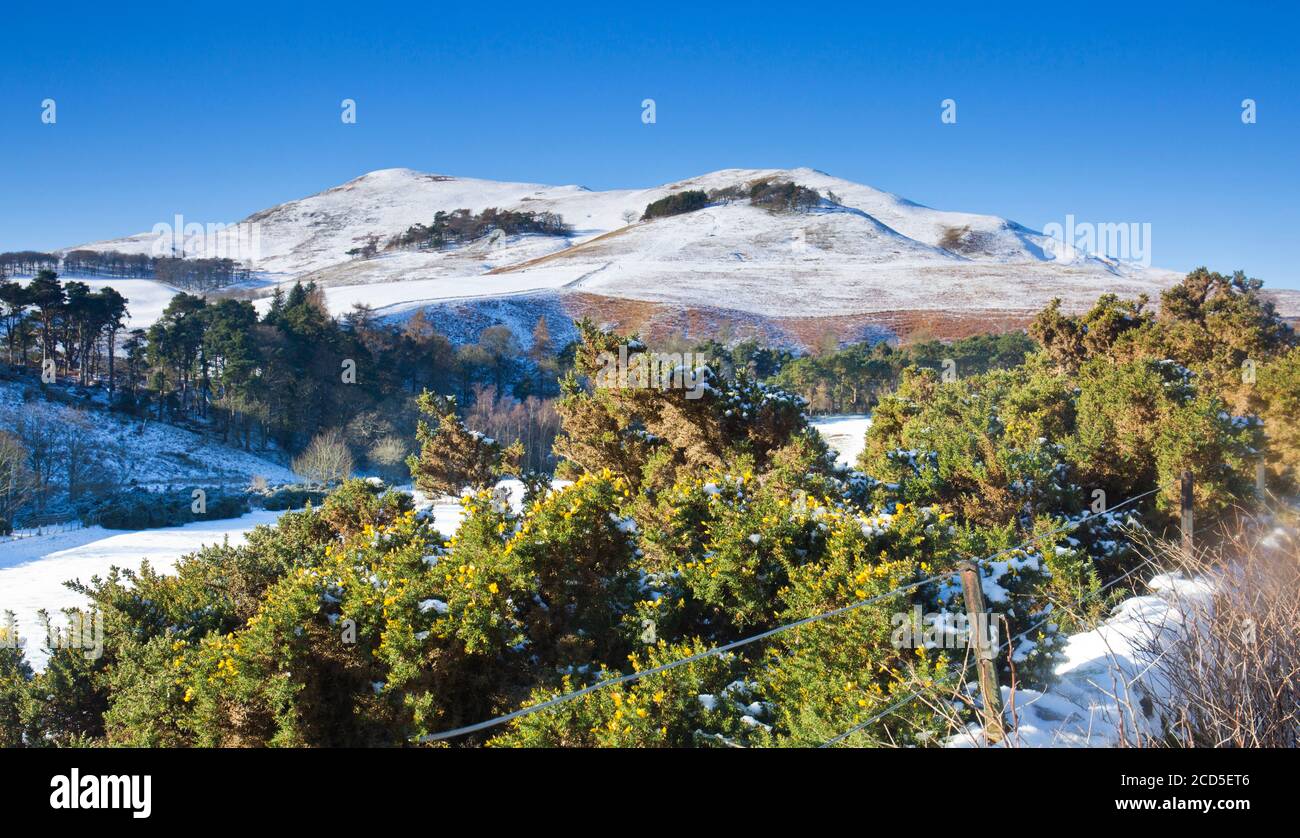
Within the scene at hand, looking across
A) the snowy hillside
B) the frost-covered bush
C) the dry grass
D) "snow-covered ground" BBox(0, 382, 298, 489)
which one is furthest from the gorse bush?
the snowy hillside

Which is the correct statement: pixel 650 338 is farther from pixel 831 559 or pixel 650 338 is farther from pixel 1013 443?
pixel 831 559

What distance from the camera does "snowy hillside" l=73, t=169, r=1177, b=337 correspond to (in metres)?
71.4

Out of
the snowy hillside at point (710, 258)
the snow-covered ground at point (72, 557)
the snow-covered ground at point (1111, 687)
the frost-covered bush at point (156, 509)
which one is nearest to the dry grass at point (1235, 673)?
the snow-covered ground at point (1111, 687)

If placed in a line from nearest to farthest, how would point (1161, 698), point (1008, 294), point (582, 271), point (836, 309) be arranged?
point (1161, 698) → point (836, 309) → point (1008, 294) → point (582, 271)

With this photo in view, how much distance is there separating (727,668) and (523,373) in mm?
42346

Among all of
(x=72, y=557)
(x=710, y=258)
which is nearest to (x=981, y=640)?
(x=72, y=557)

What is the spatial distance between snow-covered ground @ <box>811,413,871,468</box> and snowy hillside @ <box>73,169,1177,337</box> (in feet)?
113

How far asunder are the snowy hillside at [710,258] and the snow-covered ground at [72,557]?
1610 inches

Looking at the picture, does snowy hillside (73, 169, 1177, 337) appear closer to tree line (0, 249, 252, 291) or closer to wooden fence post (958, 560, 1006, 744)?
tree line (0, 249, 252, 291)

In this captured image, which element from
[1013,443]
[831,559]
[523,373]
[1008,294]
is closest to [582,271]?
[523,373]

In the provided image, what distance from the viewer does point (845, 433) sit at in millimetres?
27359

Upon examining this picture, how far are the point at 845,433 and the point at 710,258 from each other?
65.5 m

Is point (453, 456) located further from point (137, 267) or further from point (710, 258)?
point (137, 267)
